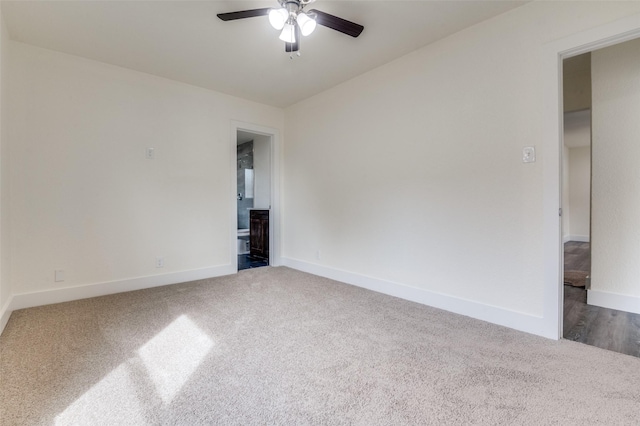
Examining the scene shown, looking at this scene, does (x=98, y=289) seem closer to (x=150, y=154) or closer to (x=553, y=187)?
(x=150, y=154)

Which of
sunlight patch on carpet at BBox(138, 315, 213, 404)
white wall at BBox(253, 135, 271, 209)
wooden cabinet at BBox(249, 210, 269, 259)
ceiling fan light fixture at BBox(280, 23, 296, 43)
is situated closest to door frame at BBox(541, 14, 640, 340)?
ceiling fan light fixture at BBox(280, 23, 296, 43)

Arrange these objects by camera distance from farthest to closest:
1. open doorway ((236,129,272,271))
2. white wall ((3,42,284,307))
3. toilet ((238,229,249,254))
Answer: toilet ((238,229,249,254))
open doorway ((236,129,272,271))
white wall ((3,42,284,307))

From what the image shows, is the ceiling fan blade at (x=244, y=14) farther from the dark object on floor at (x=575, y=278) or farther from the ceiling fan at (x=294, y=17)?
→ the dark object on floor at (x=575, y=278)

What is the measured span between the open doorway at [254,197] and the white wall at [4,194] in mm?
2480

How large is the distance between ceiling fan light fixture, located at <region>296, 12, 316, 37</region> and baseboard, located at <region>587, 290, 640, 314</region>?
362 cm

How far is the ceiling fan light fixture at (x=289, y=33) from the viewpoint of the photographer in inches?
84.7

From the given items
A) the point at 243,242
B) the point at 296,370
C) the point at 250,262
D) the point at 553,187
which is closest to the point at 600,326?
the point at 553,187

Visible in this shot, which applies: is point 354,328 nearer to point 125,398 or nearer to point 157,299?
point 125,398

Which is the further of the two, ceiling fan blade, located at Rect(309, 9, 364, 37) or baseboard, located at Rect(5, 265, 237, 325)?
baseboard, located at Rect(5, 265, 237, 325)

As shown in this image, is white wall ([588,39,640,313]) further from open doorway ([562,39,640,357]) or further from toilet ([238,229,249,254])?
toilet ([238,229,249,254])

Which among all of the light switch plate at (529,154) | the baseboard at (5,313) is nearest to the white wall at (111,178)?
the baseboard at (5,313)

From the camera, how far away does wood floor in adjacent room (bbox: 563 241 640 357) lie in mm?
2064

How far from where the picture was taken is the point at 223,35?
261 centimetres

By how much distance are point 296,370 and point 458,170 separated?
214 centimetres
